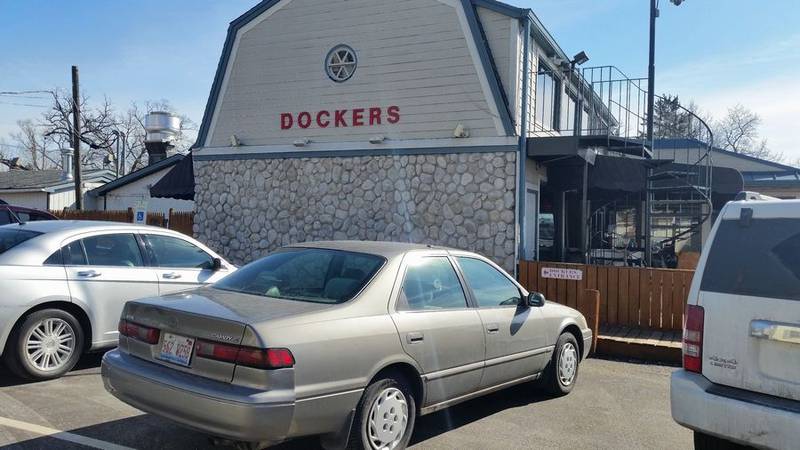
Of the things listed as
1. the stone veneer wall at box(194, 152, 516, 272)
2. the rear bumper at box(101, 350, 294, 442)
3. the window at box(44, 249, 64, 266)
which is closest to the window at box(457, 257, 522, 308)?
the rear bumper at box(101, 350, 294, 442)

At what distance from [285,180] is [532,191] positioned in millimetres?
5507

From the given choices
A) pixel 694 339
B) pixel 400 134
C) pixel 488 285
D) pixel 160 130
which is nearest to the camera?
pixel 694 339

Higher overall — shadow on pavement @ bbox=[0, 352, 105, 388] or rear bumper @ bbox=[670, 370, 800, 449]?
rear bumper @ bbox=[670, 370, 800, 449]

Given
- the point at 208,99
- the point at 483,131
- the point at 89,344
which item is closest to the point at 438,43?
the point at 483,131

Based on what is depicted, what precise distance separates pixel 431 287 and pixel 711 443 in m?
2.14

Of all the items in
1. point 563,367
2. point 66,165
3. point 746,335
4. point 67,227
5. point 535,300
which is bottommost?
point 563,367

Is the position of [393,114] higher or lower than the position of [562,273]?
higher

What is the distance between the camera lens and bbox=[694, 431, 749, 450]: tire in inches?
151

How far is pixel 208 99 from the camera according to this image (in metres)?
15.3

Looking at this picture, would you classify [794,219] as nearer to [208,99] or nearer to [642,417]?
[642,417]

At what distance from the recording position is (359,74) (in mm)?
13273

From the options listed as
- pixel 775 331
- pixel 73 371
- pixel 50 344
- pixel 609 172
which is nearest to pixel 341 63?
pixel 609 172

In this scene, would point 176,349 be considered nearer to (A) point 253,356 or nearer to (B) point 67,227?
(A) point 253,356

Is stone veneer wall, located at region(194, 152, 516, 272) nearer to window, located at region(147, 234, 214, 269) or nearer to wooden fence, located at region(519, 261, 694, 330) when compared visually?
wooden fence, located at region(519, 261, 694, 330)
